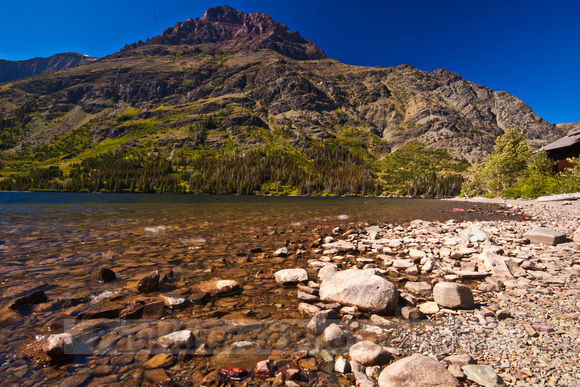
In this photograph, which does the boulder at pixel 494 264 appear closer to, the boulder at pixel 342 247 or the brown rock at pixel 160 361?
the boulder at pixel 342 247

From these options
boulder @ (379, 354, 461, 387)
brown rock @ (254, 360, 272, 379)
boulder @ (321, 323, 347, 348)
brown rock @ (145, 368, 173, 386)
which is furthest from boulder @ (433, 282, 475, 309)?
brown rock @ (145, 368, 173, 386)

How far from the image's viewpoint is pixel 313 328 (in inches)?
194

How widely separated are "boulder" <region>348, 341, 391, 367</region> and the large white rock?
1740mm

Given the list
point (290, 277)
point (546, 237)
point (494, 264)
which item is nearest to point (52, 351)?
point (290, 277)

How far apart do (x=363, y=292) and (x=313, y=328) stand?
5.69 ft

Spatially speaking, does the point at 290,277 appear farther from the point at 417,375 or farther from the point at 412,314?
the point at 417,375

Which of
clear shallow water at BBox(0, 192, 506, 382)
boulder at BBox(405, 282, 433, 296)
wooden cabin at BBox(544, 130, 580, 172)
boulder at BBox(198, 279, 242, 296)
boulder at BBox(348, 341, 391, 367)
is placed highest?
wooden cabin at BBox(544, 130, 580, 172)

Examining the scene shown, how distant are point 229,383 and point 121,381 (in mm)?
1538

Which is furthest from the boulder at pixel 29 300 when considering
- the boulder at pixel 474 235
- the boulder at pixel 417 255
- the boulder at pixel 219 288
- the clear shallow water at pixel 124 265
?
the boulder at pixel 474 235

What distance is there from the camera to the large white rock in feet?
18.7

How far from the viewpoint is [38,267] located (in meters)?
8.43

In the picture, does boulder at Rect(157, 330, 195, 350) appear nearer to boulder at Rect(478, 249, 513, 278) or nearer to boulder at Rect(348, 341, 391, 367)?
boulder at Rect(348, 341, 391, 367)

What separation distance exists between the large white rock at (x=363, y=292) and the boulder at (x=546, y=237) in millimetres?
10146

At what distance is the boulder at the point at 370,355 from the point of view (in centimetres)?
383
